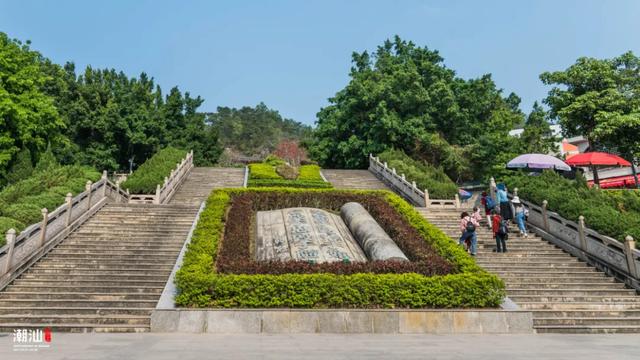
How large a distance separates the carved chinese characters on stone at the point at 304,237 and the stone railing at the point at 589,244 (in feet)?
22.3

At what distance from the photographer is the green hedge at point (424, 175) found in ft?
68.0

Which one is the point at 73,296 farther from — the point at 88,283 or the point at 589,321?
the point at 589,321

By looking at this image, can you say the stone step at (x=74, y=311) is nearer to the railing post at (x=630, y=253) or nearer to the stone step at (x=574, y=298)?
the stone step at (x=574, y=298)

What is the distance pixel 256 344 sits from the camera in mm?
7043

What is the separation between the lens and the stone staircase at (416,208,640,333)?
904cm

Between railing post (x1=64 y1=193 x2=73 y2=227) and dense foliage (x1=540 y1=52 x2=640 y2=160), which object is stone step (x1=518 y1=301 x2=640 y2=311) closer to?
railing post (x1=64 y1=193 x2=73 y2=227)

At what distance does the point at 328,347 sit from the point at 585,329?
5.90m

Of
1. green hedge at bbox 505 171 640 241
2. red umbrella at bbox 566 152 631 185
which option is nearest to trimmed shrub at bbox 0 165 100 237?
green hedge at bbox 505 171 640 241

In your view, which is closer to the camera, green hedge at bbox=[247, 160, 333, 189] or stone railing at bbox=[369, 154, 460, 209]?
stone railing at bbox=[369, 154, 460, 209]

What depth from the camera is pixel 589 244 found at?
12.3 meters

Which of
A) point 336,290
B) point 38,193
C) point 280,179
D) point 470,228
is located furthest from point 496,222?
point 38,193

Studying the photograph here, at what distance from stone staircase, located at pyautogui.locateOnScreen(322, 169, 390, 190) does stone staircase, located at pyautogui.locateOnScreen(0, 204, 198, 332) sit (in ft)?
41.0

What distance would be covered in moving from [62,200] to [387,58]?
30.9m

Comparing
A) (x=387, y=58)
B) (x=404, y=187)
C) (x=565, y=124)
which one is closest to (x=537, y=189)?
(x=404, y=187)
